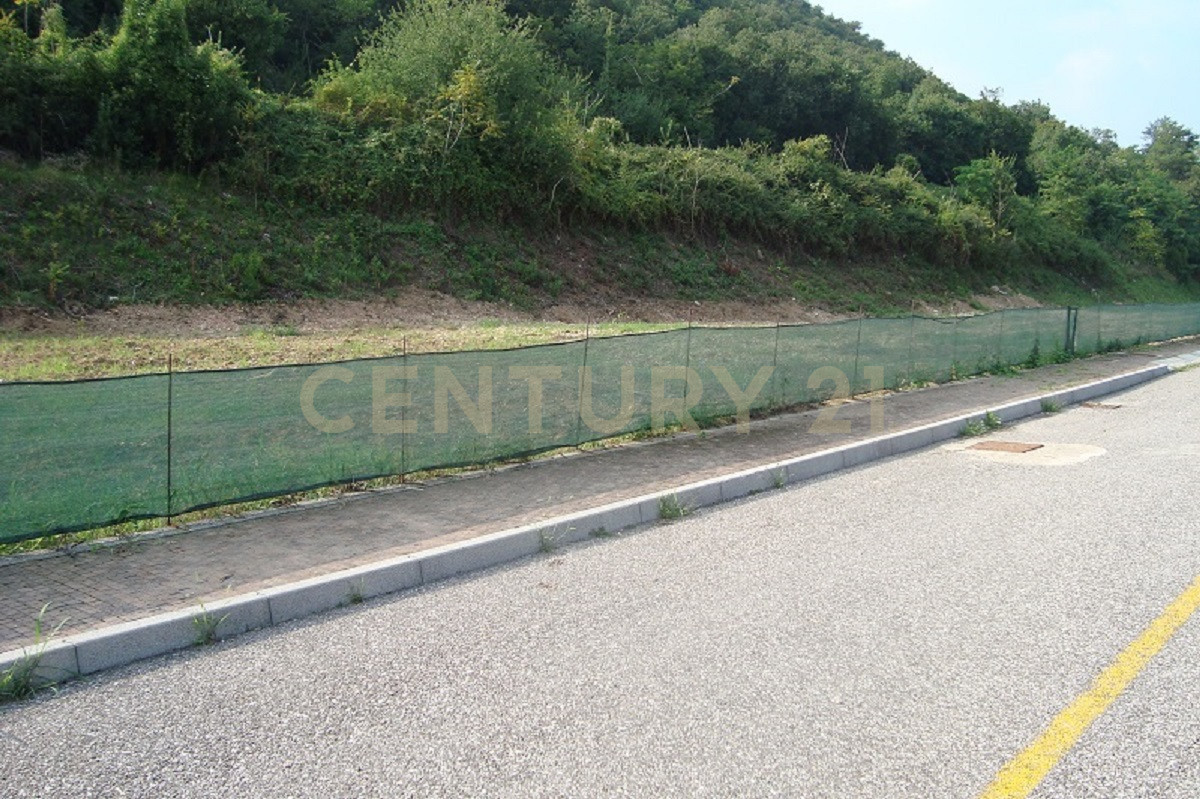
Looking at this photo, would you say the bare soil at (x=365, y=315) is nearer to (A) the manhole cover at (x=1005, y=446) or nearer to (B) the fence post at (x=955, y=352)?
(B) the fence post at (x=955, y=352)

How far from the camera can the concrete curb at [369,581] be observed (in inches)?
190

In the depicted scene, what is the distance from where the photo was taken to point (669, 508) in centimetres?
810

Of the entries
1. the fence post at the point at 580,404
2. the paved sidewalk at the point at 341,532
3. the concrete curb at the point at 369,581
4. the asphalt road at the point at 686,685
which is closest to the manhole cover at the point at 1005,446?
the paved sidewalk at the point at 341,532

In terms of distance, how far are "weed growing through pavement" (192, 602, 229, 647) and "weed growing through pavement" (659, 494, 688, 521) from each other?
3900 millimetres

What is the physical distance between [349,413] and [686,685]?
440cm

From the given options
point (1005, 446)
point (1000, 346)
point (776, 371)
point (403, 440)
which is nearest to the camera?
point (403, 440)

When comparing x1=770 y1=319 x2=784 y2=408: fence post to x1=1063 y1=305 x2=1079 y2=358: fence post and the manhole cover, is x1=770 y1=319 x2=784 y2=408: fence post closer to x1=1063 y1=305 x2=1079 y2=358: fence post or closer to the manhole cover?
the manhole cover

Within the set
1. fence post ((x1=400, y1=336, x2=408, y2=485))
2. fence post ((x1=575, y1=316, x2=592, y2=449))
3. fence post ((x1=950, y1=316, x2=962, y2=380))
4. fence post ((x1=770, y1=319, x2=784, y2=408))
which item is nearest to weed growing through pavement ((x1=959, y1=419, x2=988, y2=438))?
fence post ((x1=770, y1=319, x2=784, y2=408))

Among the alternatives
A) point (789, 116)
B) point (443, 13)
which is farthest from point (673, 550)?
point (789, 116)

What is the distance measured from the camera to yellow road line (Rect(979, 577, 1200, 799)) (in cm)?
369

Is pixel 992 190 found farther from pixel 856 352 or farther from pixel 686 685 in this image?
pixel 686 685

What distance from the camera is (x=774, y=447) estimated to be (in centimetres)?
1067

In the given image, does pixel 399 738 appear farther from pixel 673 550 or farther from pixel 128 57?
pixel 128 57

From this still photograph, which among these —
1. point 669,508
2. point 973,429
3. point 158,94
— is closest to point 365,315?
point 158,94
